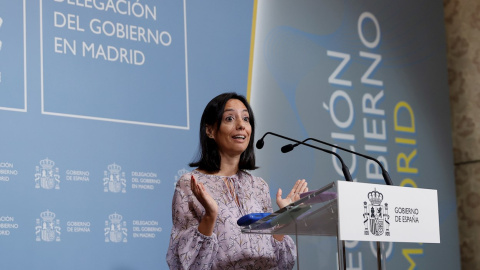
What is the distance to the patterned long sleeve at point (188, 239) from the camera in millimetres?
3051

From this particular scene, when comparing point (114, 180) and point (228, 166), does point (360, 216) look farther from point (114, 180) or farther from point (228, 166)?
point (114, 180)

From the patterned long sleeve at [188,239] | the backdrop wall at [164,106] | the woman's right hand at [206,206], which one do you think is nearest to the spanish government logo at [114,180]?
the backdrop wall at [164,106]

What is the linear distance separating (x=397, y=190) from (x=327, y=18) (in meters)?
3.17

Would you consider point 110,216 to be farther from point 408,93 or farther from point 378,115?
point 408,93

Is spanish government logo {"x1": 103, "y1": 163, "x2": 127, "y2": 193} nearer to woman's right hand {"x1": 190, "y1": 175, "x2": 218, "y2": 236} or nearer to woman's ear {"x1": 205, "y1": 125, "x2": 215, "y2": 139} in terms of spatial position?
woman's ear {"x1": 205, "y1": 125, "x2": 215, "y2": 139}

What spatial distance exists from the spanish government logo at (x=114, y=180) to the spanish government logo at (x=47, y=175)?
289 millimetres

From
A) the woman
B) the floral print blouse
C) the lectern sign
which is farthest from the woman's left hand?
the lectern sign

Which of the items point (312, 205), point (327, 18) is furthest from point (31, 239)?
point (327, 18)

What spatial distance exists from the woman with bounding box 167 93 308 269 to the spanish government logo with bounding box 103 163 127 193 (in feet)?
3.10

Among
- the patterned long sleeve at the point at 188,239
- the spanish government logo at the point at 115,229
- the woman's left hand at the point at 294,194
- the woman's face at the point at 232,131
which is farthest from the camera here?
the spanish government logo at the point at 115,229

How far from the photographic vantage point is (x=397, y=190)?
258cm

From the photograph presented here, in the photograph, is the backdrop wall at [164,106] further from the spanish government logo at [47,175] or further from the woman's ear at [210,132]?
the woman's ear at [210,132]

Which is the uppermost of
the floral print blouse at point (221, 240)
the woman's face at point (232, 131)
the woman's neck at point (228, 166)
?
the woman's face at point (232, 131)

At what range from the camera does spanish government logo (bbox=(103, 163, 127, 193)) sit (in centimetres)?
420
